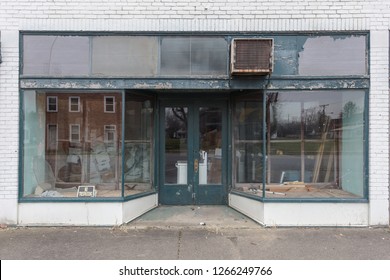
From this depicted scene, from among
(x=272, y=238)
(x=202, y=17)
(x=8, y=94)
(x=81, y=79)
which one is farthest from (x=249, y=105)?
(x=8, y=94)

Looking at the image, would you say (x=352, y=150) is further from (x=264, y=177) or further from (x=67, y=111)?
(x=67, y=111)

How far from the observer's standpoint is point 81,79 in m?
5.61

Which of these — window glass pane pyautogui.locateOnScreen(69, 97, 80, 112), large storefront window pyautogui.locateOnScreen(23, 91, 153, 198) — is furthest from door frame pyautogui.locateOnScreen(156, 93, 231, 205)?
window glass pane pyautogui.locateOnScreen(69, 97, 80, 112)

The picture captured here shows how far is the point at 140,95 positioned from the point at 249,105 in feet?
7.72

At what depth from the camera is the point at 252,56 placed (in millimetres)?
5422

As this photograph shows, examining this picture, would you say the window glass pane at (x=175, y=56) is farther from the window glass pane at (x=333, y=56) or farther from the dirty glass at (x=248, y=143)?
the window glass pane at (x=333, y=56)

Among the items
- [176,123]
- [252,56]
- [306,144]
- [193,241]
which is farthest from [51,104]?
[306,144]

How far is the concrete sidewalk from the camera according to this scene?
4.34 metres

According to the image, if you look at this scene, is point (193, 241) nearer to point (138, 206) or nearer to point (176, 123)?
point (138, 206)

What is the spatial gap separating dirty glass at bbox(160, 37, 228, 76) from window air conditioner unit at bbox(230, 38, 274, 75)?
1.10ft

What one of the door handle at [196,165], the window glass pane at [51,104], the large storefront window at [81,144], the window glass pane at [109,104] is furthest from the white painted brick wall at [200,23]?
the door handle at [196,165]

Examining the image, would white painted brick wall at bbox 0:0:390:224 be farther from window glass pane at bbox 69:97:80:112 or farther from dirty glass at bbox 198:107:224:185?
dirty glass at bbox 198:107:224:185

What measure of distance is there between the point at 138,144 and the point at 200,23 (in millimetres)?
2829

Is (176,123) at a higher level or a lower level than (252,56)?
lower
